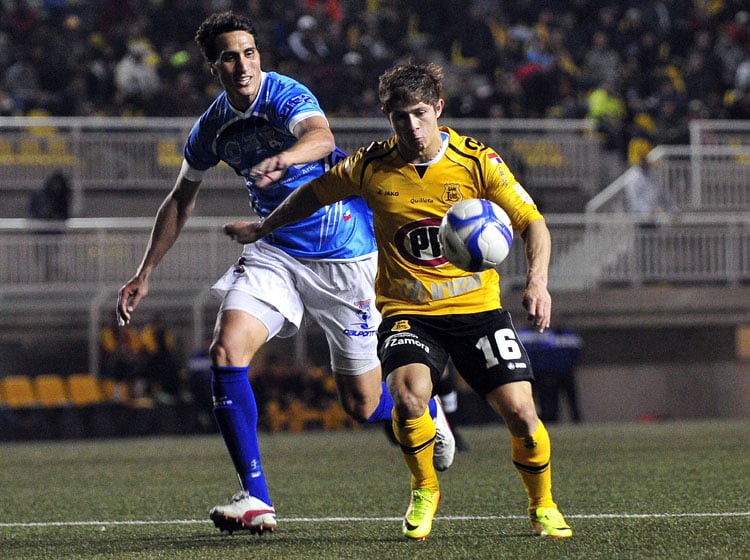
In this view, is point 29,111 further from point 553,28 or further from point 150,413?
point 553,28

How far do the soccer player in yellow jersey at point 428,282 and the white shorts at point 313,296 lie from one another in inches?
21.8

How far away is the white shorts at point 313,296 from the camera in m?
6.40

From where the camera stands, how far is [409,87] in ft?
18.2

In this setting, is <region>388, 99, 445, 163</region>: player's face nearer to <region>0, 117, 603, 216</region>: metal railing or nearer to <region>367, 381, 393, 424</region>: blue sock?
<region>367, 381, 393, 424</region>: blue sock

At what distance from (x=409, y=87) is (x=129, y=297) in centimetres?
170

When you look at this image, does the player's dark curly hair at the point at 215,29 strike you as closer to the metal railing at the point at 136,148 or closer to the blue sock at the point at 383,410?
the blue sock at the point at 383,410

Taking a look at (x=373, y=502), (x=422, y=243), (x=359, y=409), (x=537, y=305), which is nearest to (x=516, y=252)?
(x=373, y=502)

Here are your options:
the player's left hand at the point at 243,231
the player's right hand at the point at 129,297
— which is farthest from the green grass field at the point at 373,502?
the player's left hand at the point at 243,231

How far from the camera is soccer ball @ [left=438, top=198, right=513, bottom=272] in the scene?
5.40 meters

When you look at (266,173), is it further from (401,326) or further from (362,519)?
(362,519)

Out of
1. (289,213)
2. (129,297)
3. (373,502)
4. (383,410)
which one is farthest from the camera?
(373,502)

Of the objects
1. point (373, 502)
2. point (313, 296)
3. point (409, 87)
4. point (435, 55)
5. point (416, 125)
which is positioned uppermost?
point (435, 55)

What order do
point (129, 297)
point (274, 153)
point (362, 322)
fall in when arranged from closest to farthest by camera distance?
point (129, 297), point (274, 153), point (362, 322)

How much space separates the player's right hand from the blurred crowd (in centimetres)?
1522
